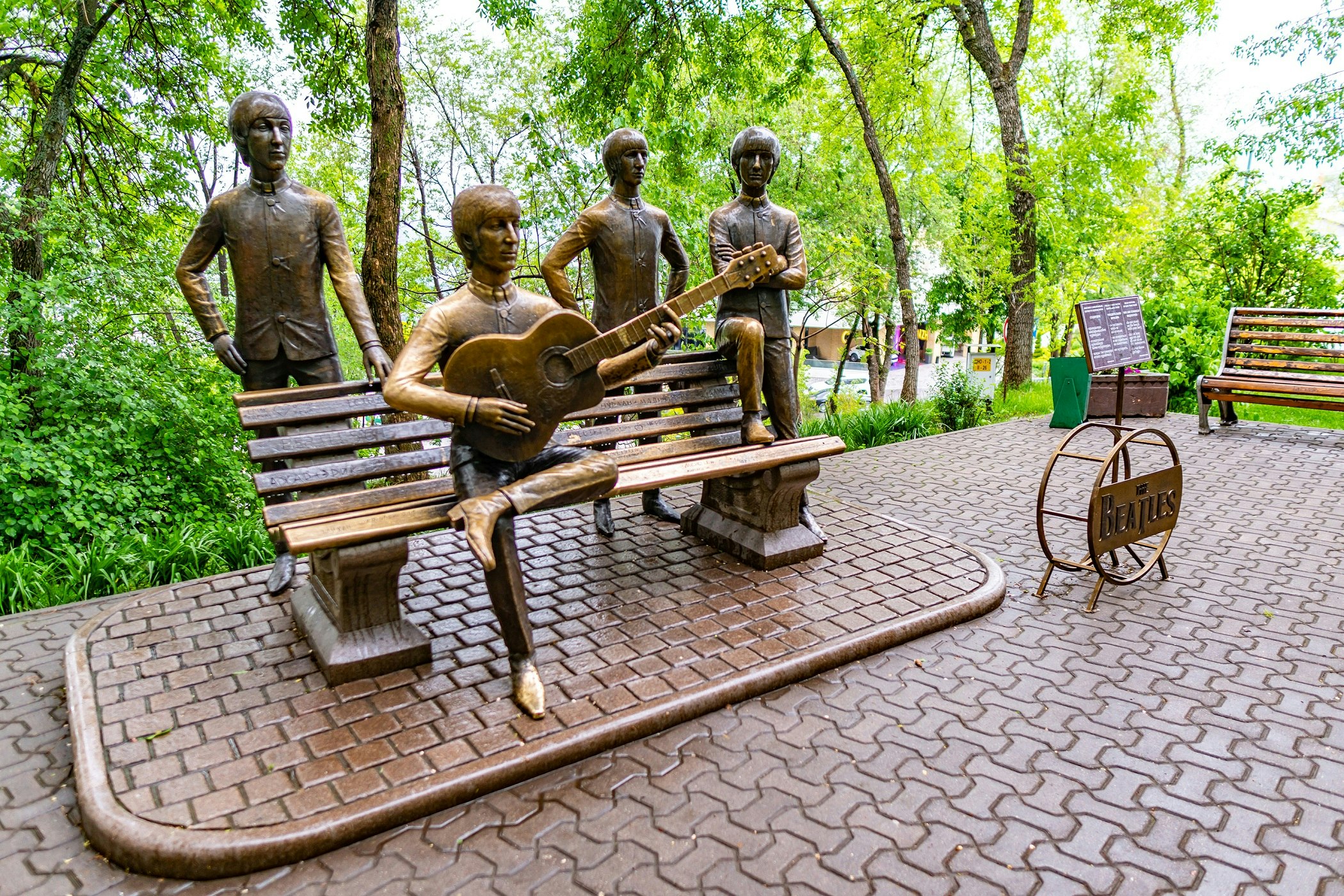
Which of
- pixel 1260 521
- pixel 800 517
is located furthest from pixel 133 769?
pixel 1260 521

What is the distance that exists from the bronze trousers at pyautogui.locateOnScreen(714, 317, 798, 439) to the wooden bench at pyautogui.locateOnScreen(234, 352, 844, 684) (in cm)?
23

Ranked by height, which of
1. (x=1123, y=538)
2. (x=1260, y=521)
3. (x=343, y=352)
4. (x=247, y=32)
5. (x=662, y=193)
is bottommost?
(x=1260, y=521)

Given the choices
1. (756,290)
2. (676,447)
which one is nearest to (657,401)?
(676,447)

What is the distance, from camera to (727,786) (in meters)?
3.06

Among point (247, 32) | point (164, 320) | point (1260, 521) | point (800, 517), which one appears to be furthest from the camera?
point (247, 32)

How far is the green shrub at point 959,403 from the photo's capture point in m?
9.98

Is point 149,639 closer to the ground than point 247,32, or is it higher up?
closer to the ground

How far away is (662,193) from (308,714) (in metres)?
10.6

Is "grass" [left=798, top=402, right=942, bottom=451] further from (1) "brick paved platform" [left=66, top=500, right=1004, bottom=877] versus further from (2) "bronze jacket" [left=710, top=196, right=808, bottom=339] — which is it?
(2) "bronze jacket" [left=710, top=196, right=808, bottom=339]

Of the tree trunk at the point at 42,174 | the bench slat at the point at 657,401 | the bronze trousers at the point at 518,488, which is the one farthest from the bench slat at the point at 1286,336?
the tree trunk at the point at 42,174

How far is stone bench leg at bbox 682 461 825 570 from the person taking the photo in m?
4.87

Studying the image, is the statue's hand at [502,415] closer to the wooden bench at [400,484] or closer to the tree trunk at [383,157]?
the wooden bench at [400,484]

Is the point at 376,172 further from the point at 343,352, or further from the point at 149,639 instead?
the point at 343,352

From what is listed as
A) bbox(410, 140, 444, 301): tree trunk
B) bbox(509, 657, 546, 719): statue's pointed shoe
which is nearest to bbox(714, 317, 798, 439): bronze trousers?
bbox(509, 657, 546, 719): statue's pointed shoe
